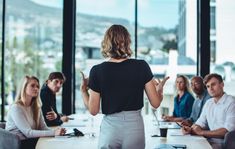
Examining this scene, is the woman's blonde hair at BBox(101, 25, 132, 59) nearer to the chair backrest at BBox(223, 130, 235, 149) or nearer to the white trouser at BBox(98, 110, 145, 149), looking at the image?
the white trouser at BBox(98, 110, 145, 149)

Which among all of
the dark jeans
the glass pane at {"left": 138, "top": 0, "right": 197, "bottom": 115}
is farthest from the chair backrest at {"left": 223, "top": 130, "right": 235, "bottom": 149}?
the glass pane at {"left": 138, "top": 0, "right": 197, "bottom": 115}

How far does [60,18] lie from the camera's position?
7.34 metres

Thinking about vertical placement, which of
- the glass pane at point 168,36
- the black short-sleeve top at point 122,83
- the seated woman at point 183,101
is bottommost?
the seated woman at point 183,101

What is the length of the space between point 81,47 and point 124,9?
1.01m

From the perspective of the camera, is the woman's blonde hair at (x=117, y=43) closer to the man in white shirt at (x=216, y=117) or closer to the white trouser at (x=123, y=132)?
the white trouser at (x=123, y=132)

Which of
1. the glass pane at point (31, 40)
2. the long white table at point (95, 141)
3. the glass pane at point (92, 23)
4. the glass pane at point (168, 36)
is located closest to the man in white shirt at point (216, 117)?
the long white table at point (95, 141)

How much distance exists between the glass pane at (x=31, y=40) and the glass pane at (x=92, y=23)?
35 centimetres

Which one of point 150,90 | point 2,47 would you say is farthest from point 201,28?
point 150,90

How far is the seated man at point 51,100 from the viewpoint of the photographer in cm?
476

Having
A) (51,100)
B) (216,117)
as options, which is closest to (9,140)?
(51,100)

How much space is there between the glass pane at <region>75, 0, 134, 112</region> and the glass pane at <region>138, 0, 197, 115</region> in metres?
0.26

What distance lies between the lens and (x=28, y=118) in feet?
13.0

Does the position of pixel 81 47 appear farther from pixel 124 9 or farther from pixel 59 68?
pixel 124 9

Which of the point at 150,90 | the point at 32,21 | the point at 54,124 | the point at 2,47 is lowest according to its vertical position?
the point at 54,124
